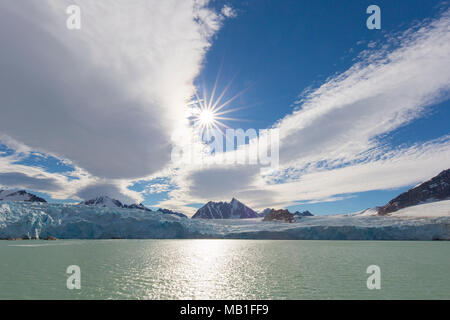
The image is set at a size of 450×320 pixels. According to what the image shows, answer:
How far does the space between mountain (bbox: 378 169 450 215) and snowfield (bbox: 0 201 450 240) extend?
8098 centimetres

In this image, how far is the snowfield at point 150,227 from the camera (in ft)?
170

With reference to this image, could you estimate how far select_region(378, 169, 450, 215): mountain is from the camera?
125188 millimetres

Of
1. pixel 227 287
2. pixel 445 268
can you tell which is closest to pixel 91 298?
pixel 227 287

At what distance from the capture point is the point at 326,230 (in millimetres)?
55938

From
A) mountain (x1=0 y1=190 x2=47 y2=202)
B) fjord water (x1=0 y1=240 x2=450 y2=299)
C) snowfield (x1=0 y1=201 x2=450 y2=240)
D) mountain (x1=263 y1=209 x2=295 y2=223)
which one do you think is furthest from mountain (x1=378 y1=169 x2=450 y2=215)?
mountain (x1=0 y1=190 x2=47 y2=202)

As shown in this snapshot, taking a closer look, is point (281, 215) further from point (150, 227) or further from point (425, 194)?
point (425, 194)

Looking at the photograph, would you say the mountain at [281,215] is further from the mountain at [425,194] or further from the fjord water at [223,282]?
the fjord water at [223,282]

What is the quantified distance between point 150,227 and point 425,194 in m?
141

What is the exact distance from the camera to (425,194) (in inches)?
5044

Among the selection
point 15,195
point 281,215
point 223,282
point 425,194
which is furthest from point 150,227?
point 15,195

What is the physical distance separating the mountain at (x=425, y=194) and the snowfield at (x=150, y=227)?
80980 millimetres

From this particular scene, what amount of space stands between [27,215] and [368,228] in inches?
2902

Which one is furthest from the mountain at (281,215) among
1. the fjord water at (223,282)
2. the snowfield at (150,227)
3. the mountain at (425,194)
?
the fjord water at (223,282)
